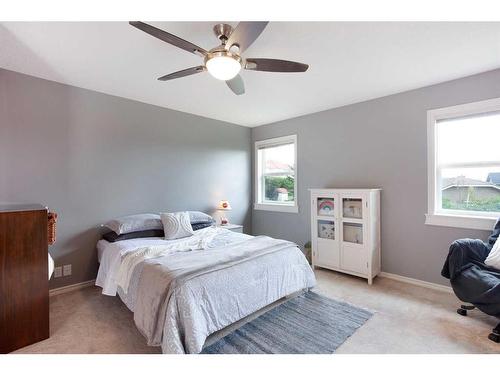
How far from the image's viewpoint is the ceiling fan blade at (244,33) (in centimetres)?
143

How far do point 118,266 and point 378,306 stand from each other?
266 cm

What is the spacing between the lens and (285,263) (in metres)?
2.43

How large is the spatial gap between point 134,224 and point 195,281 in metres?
1.54

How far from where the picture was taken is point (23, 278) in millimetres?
1909

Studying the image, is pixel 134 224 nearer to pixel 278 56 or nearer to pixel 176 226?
pixel 176 226

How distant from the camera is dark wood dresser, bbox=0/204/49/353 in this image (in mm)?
1831

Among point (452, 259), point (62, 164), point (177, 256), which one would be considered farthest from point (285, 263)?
point (62, 164)

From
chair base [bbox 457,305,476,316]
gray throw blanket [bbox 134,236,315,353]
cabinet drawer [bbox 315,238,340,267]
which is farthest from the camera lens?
cabinet drawer [bbox 315,238,340,267]

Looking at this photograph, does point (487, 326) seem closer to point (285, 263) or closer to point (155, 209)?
point (285, 263)

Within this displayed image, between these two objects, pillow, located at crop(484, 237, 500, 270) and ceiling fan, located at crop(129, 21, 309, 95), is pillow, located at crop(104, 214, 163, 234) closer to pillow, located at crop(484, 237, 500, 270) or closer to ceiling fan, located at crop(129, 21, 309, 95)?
ceiling fan, located at crop(129, 21, 309, 95)

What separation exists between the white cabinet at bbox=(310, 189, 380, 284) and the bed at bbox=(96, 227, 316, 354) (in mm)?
846

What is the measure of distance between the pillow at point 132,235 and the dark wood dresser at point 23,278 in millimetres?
839

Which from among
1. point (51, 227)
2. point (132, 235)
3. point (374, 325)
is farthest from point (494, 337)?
point (51, 227)

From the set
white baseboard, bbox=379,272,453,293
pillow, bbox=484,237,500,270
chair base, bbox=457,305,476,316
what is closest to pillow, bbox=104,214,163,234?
white baseboard, bbox=379,272,453,293
